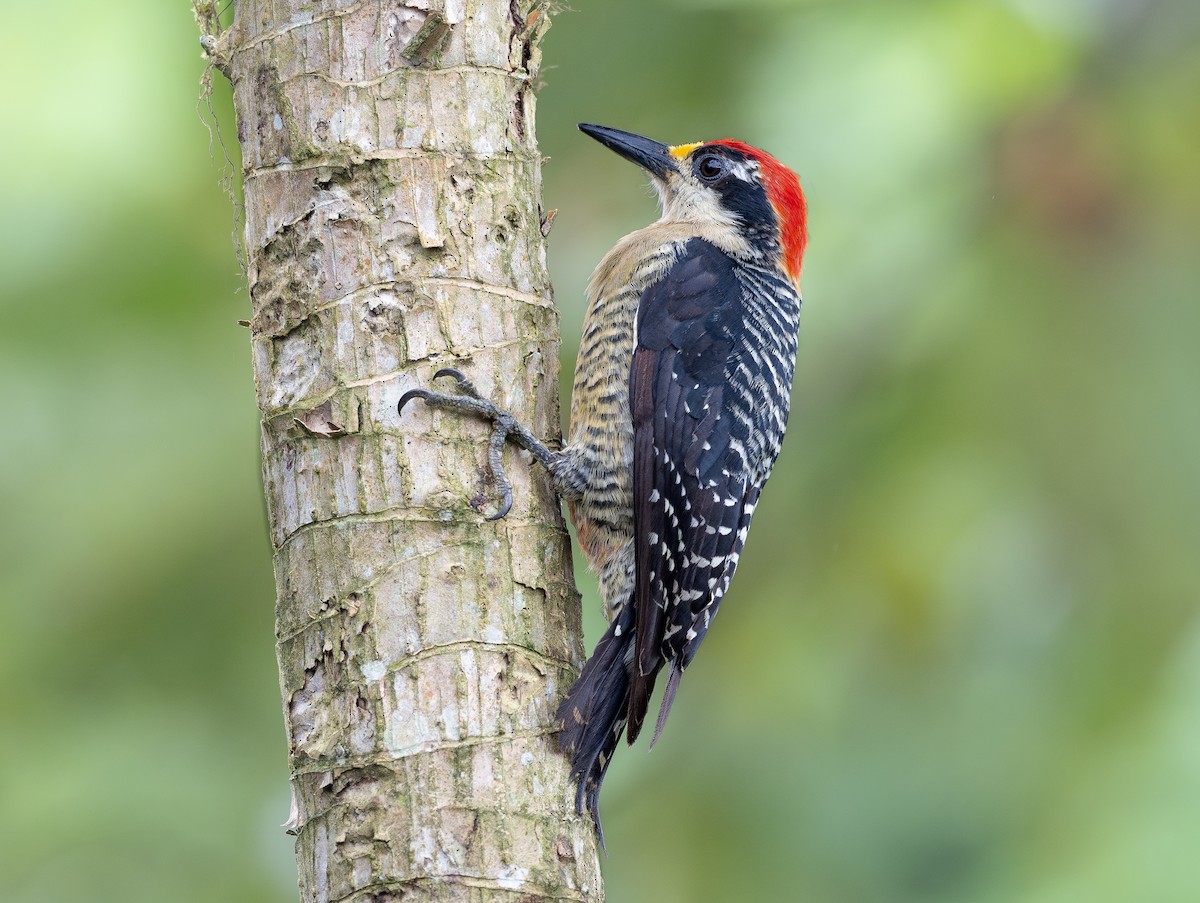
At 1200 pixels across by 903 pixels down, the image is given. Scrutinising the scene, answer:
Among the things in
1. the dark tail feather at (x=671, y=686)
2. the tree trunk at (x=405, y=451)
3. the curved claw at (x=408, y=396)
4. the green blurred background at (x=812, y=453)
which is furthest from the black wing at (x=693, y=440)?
the curved claw at (x=408, y=396)

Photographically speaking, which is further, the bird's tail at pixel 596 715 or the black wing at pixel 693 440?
the black wing at pixel 693 440

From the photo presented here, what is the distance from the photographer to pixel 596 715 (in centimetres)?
283

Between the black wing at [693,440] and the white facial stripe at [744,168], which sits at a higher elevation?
the white facial stripe at [744,168]

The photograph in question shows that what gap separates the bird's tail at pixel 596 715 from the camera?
8.92ft

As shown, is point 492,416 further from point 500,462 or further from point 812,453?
point 812,453

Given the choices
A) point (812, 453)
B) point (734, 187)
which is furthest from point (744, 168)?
point (812, 453)

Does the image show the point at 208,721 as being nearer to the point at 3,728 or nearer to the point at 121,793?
the point at 121,793

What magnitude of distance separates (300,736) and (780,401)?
1.76 meters

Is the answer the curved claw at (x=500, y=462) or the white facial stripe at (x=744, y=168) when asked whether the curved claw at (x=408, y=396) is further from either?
the white facial stripe at (x=744, y=168)

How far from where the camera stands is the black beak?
4.07 m

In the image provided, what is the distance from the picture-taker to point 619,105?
4.29m

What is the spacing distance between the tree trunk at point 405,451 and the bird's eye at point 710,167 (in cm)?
120

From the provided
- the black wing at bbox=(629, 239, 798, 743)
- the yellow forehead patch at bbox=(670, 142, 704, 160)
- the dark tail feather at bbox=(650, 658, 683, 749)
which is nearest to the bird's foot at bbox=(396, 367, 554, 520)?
the black wing at bbox=(629, 239, 798, 743)

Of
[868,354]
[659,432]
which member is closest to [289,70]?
[659,432]
